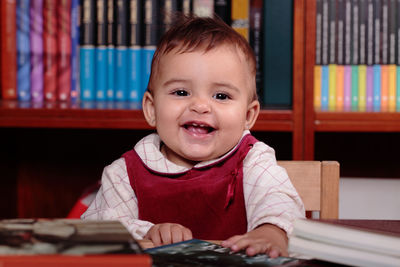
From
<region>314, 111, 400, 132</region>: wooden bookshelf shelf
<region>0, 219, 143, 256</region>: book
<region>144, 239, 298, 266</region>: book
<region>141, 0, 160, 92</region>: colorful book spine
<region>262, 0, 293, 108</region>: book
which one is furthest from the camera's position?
<region>141, 0, 160, 92</region>: colorful book spine

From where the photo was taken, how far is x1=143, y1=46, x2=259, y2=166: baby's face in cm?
100

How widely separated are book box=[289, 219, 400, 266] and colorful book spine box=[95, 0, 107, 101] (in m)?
1.22

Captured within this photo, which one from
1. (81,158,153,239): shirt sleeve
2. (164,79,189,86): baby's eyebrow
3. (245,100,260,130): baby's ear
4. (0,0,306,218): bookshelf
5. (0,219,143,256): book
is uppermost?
(164,79,189,86): baby's eyebrow

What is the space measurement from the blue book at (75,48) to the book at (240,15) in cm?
45

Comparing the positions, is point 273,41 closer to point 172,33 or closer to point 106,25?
point 106,25

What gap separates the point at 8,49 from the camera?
169cm

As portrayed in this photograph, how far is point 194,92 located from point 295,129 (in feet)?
1.80

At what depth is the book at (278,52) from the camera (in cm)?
156

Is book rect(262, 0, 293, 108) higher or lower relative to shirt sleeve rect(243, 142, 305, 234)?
higher

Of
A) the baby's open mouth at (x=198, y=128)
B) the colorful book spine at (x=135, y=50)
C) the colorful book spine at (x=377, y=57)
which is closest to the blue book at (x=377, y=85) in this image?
the colorful book spine at (x=377, y=57)

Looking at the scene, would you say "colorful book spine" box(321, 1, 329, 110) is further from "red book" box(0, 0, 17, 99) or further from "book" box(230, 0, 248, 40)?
"red book" box(0, 0, 17, 99)

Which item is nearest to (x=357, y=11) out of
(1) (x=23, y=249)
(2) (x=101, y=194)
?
(2) (x=101, y=194)

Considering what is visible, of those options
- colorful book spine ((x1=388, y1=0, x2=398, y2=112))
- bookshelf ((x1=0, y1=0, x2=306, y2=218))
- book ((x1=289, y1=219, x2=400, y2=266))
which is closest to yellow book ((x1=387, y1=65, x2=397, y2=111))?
colorful book spine ((x1=388, y1=0, x2=398, y2=112))

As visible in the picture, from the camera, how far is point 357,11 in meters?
1.65
